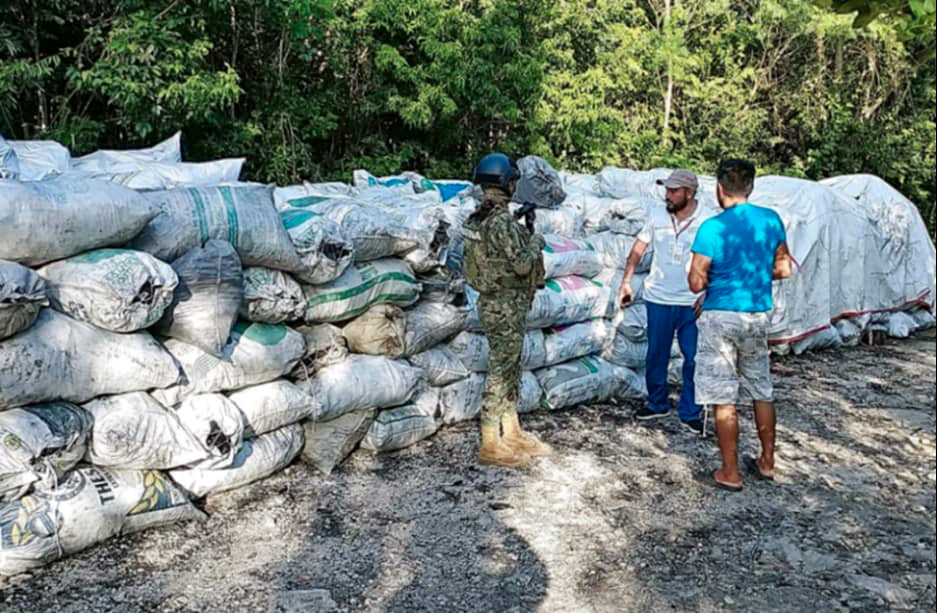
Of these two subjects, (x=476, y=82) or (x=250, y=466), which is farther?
(x=476, y=82)

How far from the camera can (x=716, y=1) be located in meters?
11.8

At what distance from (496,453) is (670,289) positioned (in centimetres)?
137

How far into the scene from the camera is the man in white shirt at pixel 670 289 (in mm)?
4348

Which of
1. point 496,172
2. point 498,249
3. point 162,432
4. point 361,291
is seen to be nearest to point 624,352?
point 498,249

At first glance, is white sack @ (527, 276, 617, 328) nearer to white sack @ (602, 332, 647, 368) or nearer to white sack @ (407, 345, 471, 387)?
white sack @ (602, 332, 647, 368)

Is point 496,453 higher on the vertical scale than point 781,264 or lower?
lower

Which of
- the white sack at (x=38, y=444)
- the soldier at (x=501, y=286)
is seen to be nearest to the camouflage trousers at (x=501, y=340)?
the soldier at (x=501, y=286)

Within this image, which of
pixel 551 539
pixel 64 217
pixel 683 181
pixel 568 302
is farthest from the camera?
pixel 568 302

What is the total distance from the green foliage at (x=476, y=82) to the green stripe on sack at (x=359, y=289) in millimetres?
2438

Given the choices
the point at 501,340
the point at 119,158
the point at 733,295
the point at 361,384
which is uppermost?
the point at 119,158

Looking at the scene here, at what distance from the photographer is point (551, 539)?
314cm

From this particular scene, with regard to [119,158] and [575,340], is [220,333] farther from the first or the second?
[575,340]

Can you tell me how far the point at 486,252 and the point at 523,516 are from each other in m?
1.20

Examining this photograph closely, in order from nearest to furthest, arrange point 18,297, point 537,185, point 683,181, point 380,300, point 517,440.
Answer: point 18,297 → point 380,300 → point 517,440 → point 683,181 → point 537,185
